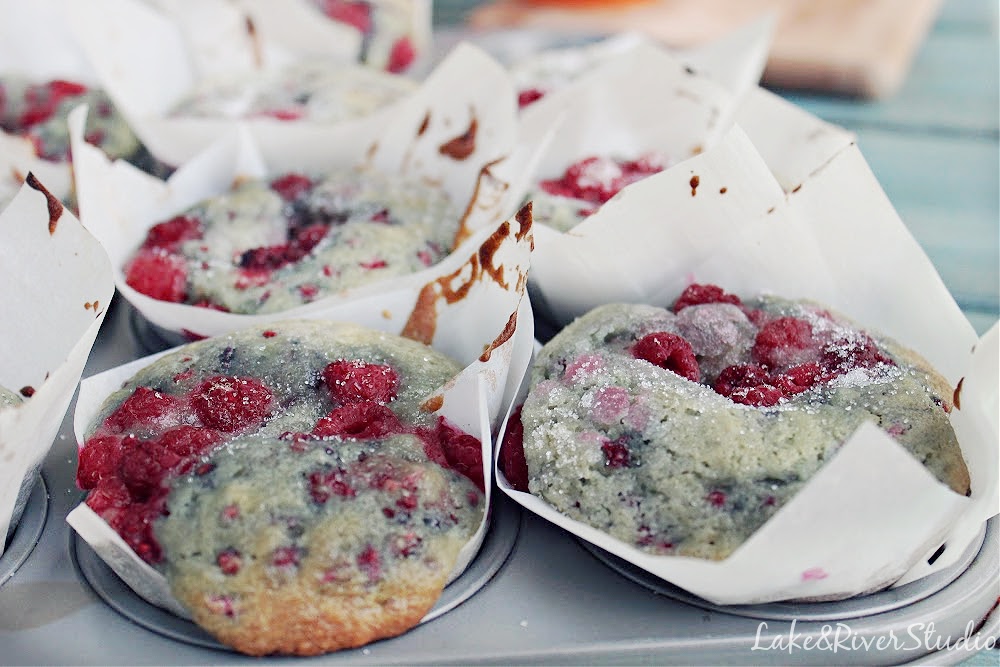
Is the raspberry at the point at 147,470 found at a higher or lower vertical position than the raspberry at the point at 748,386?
lower

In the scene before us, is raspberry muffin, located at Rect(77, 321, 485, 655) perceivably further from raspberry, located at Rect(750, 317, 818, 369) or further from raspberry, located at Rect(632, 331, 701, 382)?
raspberry, located at Rect(750, 317, 818, 369)

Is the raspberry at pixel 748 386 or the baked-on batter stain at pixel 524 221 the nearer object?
the raspberry at pixel 748 386

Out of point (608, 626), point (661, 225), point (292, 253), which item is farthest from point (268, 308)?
point (608, 626)

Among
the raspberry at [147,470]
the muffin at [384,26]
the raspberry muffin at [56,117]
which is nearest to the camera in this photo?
the raspberry at [147,470]

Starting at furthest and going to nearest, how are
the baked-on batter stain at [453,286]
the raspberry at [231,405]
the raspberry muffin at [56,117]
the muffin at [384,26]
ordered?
the muffin at [384,26] → the raspberry muffin at [56,117] → the baked-on batter stain at [453,286] → the raspberry at [231,405]

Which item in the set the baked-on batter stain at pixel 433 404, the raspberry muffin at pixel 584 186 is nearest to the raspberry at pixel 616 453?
the baked-on batter stain at pixel 433 404

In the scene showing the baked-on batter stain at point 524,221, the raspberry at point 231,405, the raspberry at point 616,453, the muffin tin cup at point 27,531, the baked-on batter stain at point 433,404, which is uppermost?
the baked-on batter stain at point 524,221

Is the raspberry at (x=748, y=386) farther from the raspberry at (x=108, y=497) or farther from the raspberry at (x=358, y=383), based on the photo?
the raspberry at (x=108, y=497)
